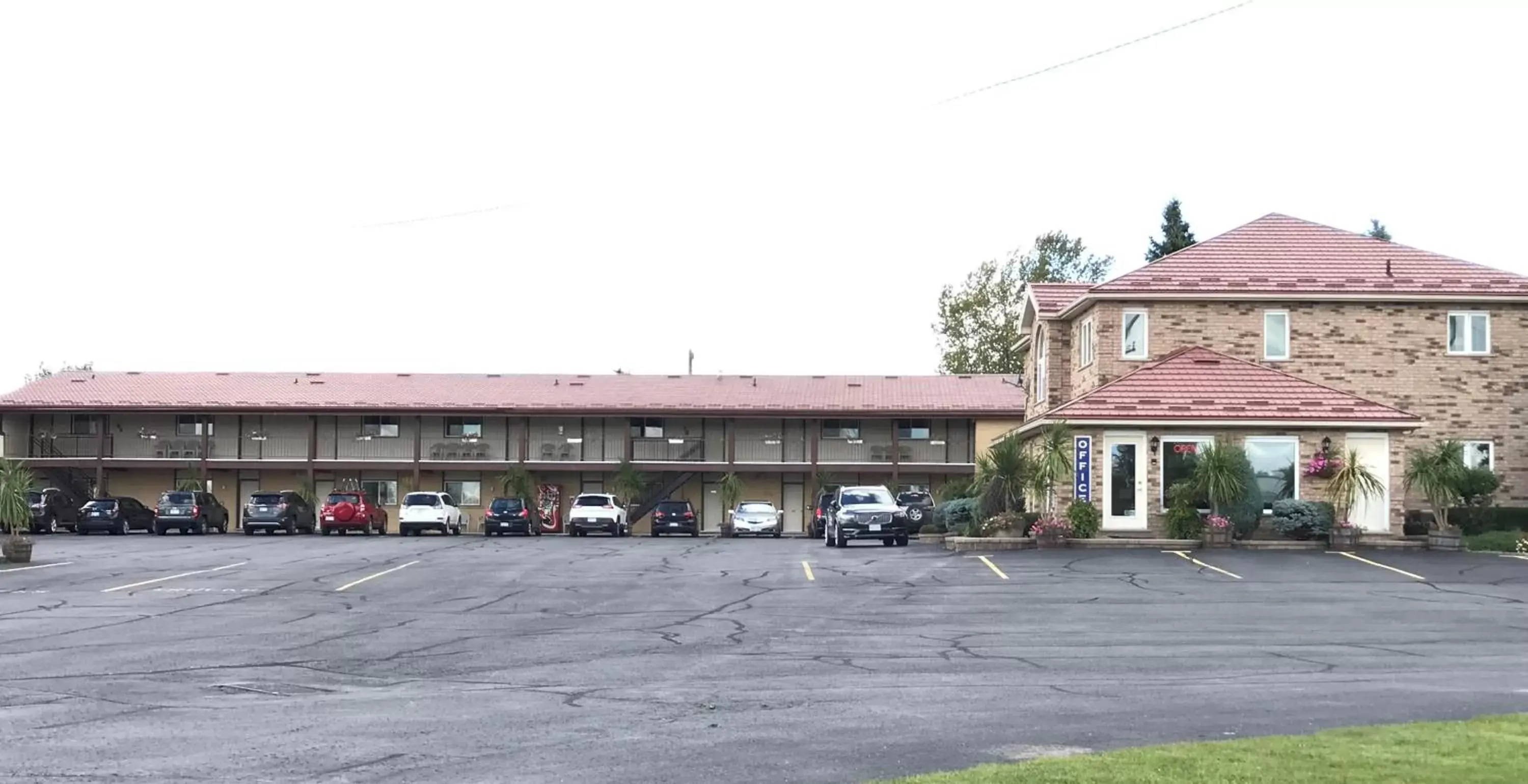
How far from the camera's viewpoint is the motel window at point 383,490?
61531mm

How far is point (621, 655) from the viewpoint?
50.7 ft

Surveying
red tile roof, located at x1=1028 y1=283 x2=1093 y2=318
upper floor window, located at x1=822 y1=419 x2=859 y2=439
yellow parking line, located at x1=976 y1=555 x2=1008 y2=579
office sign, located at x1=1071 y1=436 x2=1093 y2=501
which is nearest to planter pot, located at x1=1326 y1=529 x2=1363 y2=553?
office sign, located at x1=1071 y1=436 x2=1093 y2=501

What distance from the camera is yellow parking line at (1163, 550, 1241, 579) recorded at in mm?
24828

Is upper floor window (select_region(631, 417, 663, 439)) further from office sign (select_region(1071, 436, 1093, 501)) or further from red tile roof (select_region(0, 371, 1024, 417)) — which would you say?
office sign (select_region(1071, 436, 1093, 501))

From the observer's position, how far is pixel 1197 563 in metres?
27.0

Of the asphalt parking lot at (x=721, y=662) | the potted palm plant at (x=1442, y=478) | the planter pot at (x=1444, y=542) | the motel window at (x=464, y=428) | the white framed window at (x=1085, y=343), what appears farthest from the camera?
the motel window at (x=464, y=428)

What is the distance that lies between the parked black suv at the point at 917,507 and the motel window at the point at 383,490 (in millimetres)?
20340

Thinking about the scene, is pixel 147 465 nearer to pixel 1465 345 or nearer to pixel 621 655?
pixel 1465 345

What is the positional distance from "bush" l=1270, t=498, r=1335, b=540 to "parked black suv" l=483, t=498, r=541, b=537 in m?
26.8

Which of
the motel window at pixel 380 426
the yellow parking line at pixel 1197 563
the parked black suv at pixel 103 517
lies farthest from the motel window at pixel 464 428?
the yellow parking line at pixel 1197 563

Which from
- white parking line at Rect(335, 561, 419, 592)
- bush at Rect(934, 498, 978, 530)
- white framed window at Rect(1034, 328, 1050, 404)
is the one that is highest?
white framed window at Rect(1034, 328, 1050, 404)

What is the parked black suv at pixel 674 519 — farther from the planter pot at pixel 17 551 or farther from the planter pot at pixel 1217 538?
the planter pot at pixel 1217 538

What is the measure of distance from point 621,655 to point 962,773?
24.4ft

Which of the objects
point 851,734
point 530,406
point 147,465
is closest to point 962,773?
point 851,734
